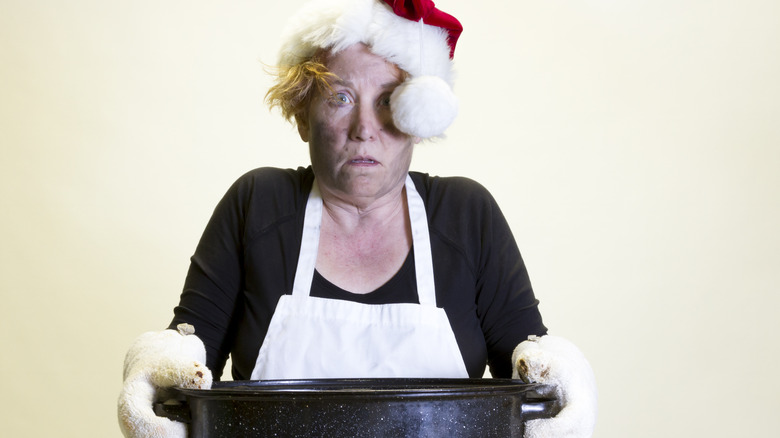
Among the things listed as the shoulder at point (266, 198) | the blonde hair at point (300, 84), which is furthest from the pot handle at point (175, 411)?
the blonde hair at point (300, 84)

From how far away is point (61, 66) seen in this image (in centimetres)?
216

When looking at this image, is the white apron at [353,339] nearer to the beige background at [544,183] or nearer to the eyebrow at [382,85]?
the eyebrow at [382,85]

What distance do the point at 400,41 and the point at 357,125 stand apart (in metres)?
0.15

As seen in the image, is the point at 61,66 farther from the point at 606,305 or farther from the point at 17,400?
the point at 606,305

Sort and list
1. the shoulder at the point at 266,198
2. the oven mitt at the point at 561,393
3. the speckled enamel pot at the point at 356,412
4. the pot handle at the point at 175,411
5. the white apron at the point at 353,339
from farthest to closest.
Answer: the shoulder at the point at 266,198 → the white apron at the point at 353,339 → the oven mitt at the point at 561,393 → the pot handle at the point at 175,411 → the speckled enamel pot at the point at 356,412

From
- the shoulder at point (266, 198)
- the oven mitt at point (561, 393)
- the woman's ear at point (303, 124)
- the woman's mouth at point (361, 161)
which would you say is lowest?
the oven mitt at point (561, 393)

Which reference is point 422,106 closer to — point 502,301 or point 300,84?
point 300,84

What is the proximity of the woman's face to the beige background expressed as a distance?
86 cm

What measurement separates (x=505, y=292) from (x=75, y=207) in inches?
48.7

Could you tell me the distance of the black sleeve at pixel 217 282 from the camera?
4.35ft

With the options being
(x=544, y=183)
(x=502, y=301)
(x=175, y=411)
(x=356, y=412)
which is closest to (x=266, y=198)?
(x=502, y=301)

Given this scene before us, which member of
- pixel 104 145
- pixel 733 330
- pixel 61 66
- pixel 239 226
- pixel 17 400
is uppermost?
pixel 61 66

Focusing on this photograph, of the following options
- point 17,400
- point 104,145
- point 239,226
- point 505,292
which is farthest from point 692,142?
point 17,400

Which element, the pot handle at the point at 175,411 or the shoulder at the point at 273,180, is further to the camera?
the shoulder at the point at 273,180
